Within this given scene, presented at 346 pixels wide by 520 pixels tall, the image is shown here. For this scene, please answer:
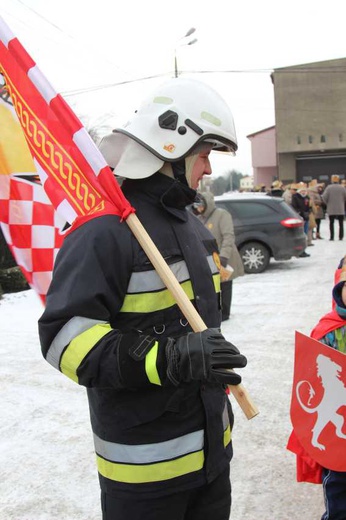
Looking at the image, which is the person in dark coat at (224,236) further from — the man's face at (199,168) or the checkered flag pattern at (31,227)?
the man's face at (199,168)

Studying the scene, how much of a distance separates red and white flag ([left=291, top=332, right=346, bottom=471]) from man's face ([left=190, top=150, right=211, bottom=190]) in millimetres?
909

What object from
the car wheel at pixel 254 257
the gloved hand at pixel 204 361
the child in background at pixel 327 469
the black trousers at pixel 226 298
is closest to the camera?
the gloved hand at pixel 204 361

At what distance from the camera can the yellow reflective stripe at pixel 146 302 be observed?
1739mm

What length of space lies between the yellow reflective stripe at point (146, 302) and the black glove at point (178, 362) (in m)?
0.15

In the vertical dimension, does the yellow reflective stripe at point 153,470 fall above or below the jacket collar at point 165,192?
below

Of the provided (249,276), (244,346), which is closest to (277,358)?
(244,346)

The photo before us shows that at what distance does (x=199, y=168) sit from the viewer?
1.97m

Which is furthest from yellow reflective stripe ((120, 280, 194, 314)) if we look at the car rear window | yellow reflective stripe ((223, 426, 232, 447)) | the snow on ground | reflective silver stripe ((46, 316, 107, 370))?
the car rear window

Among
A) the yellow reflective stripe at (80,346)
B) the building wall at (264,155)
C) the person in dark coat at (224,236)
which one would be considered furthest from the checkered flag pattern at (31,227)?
the building wall at (264,155)

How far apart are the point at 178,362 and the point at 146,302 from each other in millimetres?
243

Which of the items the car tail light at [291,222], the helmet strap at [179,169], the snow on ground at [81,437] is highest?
the helmet strap at [179,169]

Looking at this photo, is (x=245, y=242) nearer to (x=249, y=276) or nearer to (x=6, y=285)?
(x=249, y=276)

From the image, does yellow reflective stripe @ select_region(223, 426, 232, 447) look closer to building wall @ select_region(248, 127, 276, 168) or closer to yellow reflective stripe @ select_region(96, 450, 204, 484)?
yellow reflective stripe @ select_region(96, 450, 204, 484)

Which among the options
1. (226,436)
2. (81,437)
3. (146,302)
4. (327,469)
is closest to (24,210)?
(146,302)
